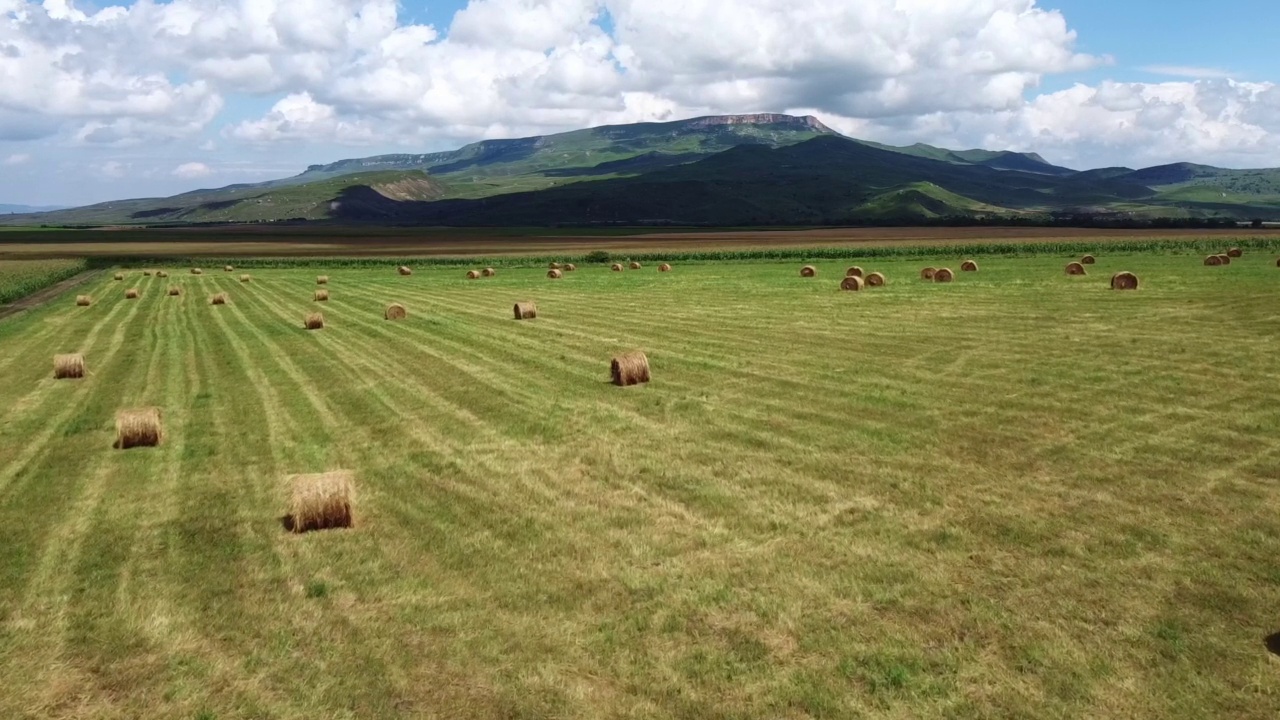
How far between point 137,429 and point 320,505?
784 centimetres

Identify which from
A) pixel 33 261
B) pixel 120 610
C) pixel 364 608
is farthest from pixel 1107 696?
pixel 33 261

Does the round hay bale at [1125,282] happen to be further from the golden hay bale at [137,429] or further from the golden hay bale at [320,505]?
the golden hay bale at [137,429]

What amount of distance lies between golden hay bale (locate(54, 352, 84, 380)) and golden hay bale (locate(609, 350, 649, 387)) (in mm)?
17537

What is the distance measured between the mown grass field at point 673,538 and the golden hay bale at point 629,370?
1.79 feet

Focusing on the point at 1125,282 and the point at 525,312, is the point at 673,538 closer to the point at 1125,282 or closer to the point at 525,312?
the point at 525,312

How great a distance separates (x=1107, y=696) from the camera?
828 cm

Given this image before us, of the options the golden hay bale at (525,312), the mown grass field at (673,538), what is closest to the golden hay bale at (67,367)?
the mown grass field at (673,538)

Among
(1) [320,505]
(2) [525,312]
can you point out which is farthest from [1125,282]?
(1) [320,505]

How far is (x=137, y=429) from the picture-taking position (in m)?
18.4

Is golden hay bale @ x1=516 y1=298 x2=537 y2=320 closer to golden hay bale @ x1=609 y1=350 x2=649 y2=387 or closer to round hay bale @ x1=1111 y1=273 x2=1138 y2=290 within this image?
golden hay bale @ x1=609 y1=350 x2=649 y2=387

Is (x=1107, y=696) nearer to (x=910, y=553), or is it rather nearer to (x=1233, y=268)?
(x=910, y=553)

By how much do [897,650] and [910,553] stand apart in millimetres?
2783

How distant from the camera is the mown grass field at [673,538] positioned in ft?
28.9

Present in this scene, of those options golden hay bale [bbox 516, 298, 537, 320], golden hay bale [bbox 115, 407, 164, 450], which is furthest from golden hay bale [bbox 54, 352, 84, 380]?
golden hay bale [bbox 516, 298, 537, 320]
